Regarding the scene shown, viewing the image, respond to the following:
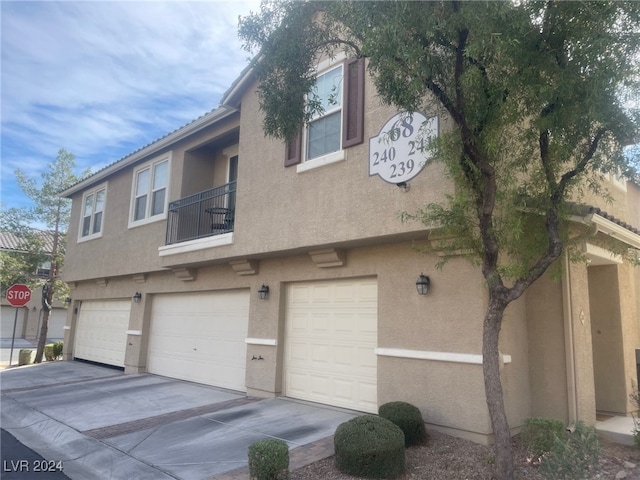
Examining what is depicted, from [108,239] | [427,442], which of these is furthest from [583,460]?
[108,239]

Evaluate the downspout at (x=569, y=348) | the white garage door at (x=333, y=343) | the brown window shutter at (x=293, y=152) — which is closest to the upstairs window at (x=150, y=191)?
the brown window shutter at (x=293, y=152)

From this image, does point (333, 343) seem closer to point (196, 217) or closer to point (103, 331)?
point (196, 217)

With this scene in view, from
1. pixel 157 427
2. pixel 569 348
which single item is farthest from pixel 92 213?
pixel 569 348

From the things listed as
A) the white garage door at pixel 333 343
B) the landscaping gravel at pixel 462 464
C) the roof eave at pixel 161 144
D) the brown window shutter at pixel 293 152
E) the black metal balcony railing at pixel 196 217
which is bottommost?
the landscaping gravel at pixel 462 464

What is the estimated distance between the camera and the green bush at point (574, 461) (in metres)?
4.84

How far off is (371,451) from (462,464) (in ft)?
4.17

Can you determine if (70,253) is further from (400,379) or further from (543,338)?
(543,338)

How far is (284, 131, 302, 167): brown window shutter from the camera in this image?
9.23m

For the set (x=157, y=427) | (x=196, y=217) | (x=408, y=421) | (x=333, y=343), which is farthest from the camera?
(x=196, y=217)

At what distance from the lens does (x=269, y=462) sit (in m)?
5.19

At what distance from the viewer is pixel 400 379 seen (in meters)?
7.63

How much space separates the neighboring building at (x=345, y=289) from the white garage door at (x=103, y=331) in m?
2.06

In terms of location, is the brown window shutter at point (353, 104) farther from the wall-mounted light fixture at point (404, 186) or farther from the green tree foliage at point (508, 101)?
the green tree foliage at point (508, 101)

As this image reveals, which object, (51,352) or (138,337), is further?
(51,352)
